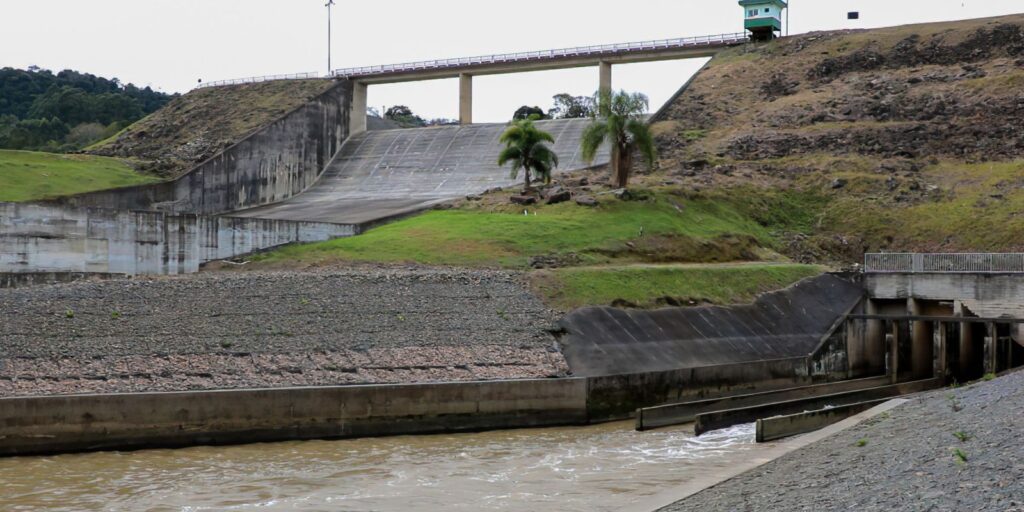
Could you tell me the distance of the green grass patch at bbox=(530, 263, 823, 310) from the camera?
111ft

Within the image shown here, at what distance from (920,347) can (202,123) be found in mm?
52092

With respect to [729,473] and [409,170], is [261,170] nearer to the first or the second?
[409,170]

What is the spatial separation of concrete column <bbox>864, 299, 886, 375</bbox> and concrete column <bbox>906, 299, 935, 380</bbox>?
112 cm

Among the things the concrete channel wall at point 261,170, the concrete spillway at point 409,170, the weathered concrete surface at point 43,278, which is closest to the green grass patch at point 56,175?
the concrete channel wall at point 261,170

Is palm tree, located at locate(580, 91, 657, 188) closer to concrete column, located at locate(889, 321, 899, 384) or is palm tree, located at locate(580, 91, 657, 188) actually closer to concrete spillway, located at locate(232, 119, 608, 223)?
concrete spillway, located at locate(232, 119, 608, 223)

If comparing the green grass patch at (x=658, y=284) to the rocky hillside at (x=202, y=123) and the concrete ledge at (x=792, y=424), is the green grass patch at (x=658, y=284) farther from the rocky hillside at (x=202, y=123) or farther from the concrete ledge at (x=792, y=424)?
the rocky hillside at (x=202, y=123)

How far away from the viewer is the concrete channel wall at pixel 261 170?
56.1 m

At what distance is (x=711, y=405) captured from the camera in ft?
92.5

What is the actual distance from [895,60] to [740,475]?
2279 inches

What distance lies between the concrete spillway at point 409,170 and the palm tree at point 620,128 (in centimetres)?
991

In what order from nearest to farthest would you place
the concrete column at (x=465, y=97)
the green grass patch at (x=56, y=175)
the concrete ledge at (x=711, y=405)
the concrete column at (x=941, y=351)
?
the concrete ledge at (x=711, y=405) → the concrete column at (x=941, y=351) → the green grass patch at (x=56, y=175) → the concrete column at (x=465, y=97)

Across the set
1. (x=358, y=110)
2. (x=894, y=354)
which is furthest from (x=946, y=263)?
(x=358, y=110)

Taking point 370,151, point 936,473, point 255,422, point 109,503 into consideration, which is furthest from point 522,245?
point 370,151

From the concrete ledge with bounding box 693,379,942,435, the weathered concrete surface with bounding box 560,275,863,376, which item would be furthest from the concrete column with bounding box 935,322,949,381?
the concrete ledge with bounding box 693,379,942,435
